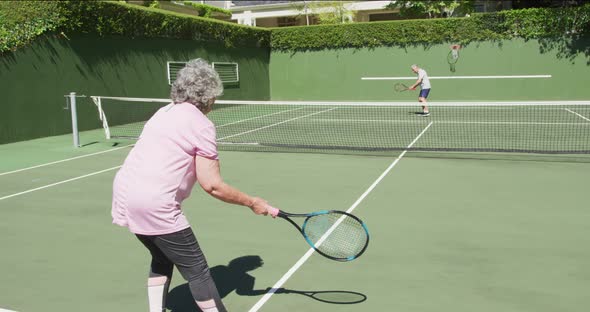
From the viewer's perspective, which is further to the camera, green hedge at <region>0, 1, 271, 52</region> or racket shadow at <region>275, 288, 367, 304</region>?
green hedge at <region>0, 1, 271, 52</region>

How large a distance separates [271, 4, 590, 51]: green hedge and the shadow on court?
19.5m

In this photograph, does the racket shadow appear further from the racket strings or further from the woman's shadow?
the racket strings

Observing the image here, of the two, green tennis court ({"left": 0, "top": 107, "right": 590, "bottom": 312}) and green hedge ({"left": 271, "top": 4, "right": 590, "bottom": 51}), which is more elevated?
green hedge ({"left": 271, "top": 4, "right": 590, "bottom": 51})

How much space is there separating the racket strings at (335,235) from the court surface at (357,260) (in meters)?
0.43

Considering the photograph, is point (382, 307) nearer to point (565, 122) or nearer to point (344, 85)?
point (565, 122)

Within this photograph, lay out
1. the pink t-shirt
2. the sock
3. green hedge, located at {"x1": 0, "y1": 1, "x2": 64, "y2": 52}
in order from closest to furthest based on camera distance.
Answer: the pink t-shirt, the sock, green hedge, located at {"x1": 0, "y1": 1, "x2": 64, "y2": 52}

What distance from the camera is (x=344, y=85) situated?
23.5 metres

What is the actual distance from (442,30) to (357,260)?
19077 mm

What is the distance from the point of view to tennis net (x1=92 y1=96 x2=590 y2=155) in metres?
10.1

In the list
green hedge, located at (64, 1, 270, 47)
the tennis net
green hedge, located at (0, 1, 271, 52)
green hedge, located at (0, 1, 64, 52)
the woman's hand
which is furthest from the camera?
green hedge, located at (64, 1, 270, 47)

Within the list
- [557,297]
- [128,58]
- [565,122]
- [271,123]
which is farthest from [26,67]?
[565,122]

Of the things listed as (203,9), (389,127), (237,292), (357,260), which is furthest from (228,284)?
(203,9)

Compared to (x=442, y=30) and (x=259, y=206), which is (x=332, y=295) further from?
(x=442, y=30)

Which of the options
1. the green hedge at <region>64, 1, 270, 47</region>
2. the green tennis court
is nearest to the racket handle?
the green tennis court
